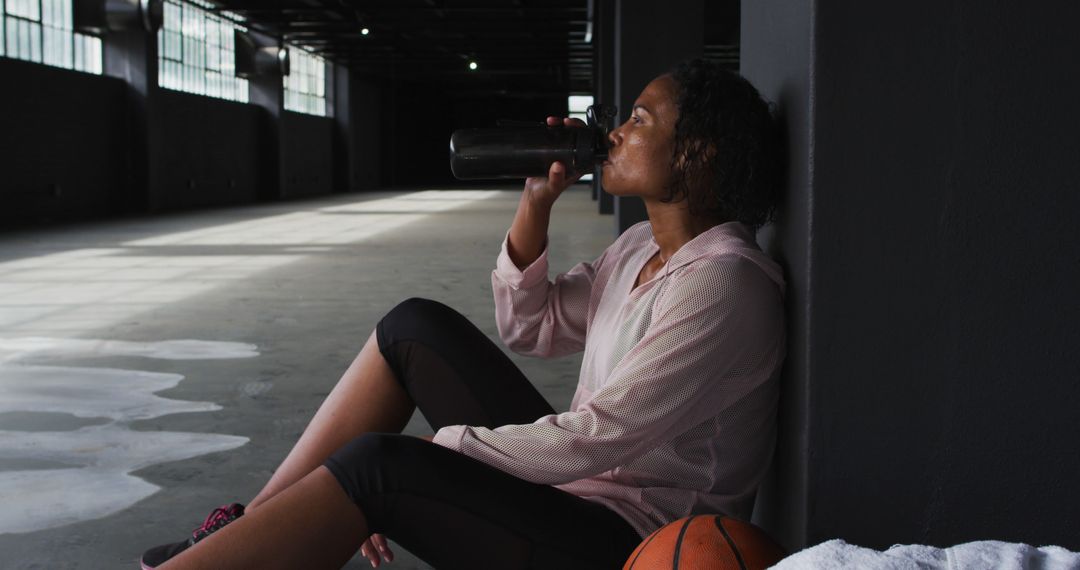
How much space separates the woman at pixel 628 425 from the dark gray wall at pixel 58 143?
14.1 meters

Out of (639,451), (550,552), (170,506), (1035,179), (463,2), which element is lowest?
(170,506)

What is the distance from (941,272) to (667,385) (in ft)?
1.37

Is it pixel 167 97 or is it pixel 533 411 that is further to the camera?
pixel 167 97

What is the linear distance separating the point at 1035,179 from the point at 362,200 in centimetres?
2394

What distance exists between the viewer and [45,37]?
51.8 feet

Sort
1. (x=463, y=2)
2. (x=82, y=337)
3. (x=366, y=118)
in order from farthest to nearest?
1. (x=366, y=118)
2. (x=463, y=2)
3. (x=82, y=337)

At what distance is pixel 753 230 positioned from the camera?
6.79 ft

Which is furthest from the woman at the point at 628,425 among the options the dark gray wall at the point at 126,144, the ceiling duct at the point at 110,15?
the ceiling duct at the point at 110,15

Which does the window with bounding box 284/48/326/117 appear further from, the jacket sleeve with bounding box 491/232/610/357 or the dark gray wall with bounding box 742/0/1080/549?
the dark gray wall with bounding box 742/0/1080/549

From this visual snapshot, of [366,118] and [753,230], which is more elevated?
[366,118]

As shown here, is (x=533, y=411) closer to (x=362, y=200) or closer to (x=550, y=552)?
(x=550, y=552)

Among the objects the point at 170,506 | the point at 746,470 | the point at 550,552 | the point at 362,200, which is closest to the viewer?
the point at 550,552

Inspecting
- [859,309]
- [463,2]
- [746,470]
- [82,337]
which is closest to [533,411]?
[746,470]

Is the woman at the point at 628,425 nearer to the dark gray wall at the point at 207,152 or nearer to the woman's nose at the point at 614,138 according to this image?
the woman's nose at the point at 614,138
